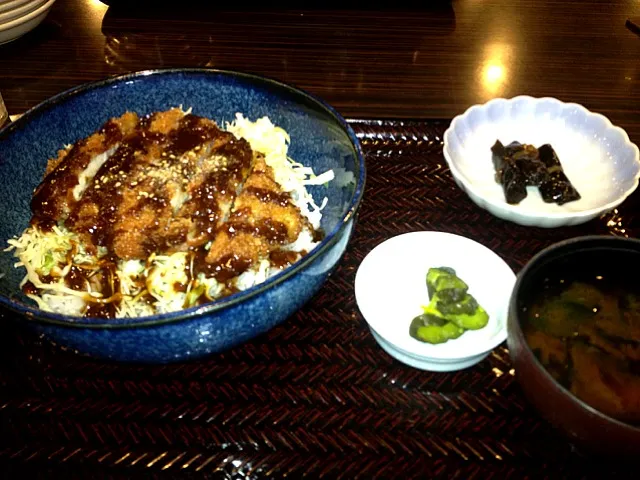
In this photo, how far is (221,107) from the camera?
8.68ft

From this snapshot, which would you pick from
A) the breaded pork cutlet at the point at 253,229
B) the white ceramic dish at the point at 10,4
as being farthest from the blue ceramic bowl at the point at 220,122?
the white ceramic dish at the point at 10,4

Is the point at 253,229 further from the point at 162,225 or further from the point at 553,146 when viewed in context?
the point at 553,146

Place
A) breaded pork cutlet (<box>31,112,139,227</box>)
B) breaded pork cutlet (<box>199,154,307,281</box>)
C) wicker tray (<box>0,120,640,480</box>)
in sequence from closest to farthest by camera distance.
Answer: wicker tray (<box>0,120,640,480</box>), breaded pork cutlet (<box>199,154,307,281</box>), breaded pork cutlet (<box>31,112,139,227</box>)

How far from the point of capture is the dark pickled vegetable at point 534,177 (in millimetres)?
2555

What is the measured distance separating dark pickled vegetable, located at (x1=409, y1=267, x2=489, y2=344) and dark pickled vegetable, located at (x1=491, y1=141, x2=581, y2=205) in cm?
84

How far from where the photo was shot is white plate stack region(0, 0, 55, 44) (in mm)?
3535

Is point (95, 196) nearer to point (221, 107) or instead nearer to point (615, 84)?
point (221, 107)

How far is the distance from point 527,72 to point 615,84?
566 mm

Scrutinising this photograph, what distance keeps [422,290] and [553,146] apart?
1.42 m

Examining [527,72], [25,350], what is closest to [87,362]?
[25,350]

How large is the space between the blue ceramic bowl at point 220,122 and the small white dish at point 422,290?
0.26 m

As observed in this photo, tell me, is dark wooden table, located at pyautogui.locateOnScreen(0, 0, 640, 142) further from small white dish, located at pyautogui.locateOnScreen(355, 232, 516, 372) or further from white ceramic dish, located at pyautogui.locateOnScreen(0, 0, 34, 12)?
small white dish, located at pyautogui.locateOnScreen(355, 232, 516, 372)

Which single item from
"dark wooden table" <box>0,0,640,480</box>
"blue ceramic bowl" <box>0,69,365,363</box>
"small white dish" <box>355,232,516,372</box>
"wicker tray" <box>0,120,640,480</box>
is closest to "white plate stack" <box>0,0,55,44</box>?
"dark wooden table" <box>0,0,640,480</box>

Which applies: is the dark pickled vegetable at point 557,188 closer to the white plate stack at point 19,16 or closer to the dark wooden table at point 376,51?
the dark wooden table at point 376,51
